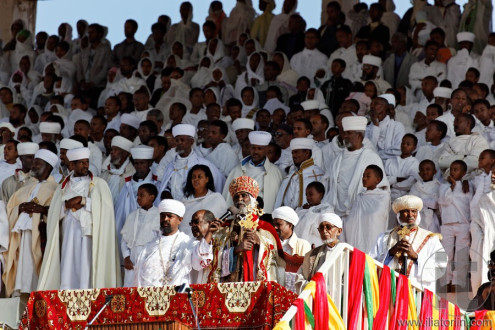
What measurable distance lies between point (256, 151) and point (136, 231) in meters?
1.74

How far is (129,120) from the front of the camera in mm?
16672

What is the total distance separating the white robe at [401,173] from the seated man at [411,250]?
3.30 metres

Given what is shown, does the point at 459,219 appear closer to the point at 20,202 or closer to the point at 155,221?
the point at 155,221

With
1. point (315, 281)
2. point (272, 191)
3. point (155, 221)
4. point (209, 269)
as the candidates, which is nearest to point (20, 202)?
point (155, 221)

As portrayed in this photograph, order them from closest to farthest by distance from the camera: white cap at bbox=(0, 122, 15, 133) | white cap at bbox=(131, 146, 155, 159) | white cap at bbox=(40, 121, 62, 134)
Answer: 1. white cap at bbox=(131, 146, 155, 159)
2. white cap at bbox=(40, 121, 62, 134)
3. white cap at bbox=(0, 122, 15, 133)

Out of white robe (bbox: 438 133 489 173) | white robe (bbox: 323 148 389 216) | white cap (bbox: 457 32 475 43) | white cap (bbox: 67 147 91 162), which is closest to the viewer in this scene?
white robe (bbox: 323 148 389 216)

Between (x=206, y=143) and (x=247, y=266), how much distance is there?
520 centimetres

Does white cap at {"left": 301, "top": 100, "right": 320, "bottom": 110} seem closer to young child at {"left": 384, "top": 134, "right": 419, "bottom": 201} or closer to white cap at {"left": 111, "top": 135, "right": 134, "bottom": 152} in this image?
young child at {"left": 384, "top": 134, "right": 419, "bottom": 201}

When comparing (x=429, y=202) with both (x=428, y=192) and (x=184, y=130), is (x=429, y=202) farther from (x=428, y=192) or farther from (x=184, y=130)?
(x=184, y=130)

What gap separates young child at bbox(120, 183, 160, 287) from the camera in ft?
43.3

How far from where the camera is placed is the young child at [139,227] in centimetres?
1320

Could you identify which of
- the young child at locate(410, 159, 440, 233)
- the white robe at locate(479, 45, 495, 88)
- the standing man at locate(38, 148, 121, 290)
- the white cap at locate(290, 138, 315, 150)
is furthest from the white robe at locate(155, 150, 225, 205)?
the white robe at locate(479, 45, 495, 88)

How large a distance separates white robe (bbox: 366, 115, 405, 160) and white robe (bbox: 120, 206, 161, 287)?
3.05m

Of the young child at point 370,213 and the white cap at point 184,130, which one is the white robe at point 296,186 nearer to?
the young child at point 370,213
